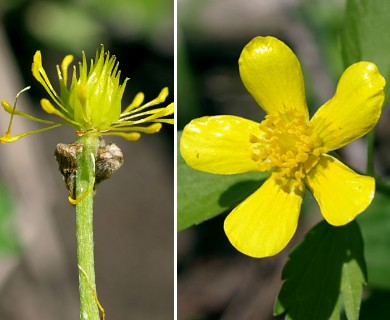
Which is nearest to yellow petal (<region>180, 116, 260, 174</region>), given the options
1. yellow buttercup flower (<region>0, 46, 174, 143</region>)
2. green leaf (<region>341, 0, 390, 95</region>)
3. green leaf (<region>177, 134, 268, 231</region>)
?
green leaf (<region>177, 134, 268, 231</region>)

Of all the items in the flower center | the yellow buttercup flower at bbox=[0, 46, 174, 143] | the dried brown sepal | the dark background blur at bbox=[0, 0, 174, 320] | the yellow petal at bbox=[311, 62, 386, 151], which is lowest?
the dark background blur at bbox=[0, 0, 174, 320]

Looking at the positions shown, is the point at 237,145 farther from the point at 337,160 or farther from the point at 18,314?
the point at 18,314

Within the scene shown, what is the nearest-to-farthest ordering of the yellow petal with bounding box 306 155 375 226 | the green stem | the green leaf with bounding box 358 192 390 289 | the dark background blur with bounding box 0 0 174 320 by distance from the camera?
the green stem → the yellow petal with bounding box 306 155 375 226 → the green leaf with bounding box 358 192 390 289 → the dark background blur with bounding box 0 0 174 320

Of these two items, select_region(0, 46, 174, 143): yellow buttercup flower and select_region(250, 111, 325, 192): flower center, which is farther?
select_region(250, 111, 325, 192): flower center

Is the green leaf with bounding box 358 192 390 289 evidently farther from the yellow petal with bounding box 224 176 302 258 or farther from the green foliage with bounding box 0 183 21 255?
the green foliage with bounding box 0 183 21 255

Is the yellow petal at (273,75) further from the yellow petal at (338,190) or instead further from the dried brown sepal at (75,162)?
the dried brown sepal at (75,162)

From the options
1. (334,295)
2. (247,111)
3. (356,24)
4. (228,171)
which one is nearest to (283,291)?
(334,295)
